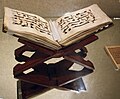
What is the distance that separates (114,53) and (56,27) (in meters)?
0.28

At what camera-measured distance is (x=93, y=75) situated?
1.08m

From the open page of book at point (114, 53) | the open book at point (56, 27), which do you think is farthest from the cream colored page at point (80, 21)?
the open page of book at point (114, 53)

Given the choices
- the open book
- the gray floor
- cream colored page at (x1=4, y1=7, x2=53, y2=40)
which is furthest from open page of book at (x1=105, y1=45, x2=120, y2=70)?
cream colored page at (x1=4, y1=7, x2=53, y2=40)

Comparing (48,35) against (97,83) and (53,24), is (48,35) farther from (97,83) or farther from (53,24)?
(97,83)

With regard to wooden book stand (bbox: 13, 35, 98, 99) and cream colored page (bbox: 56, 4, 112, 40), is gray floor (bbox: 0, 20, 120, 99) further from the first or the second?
cream colored page (bbox: 56, 4, 112, 40)

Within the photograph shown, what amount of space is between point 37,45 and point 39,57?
0.21 feet

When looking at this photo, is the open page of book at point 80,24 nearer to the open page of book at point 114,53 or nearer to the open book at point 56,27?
the open book at point 56,27

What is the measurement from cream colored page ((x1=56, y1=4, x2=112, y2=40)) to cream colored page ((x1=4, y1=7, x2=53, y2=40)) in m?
0.06

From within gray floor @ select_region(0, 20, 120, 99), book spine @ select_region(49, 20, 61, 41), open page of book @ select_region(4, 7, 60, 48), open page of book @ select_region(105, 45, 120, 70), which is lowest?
gray floor @ select_region(0, 20, 120, 99)

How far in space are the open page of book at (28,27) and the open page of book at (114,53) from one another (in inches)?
11.2

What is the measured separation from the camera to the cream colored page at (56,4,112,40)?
2.79 ft

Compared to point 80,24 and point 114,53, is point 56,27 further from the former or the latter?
point 114,53

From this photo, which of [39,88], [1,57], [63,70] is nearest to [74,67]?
[63,70]

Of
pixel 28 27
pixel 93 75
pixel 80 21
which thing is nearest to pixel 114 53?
pixel 93 75
